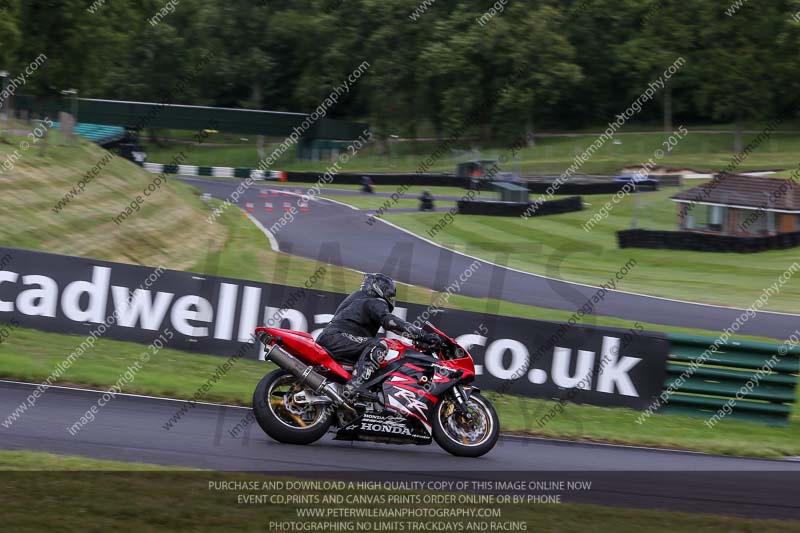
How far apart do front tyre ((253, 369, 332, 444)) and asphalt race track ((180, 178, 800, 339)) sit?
1358 centimetres

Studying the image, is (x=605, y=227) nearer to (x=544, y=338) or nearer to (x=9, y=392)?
(x=544, y=338)

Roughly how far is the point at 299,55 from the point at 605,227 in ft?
127

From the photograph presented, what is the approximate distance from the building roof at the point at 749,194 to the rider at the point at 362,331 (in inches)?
1081

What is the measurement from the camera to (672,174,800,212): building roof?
3394 centimetres

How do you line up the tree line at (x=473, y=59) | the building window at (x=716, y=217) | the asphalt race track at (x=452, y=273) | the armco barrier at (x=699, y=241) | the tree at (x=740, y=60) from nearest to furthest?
the asphalt race track at (x=452, y=273), the armco barrier at (x=699, y=241), the building window at (x=716, y=217), the tree at (x=740, y=60), the tree line at (x=473, y=59)

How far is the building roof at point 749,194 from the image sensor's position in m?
33.9

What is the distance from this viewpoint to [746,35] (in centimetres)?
6034

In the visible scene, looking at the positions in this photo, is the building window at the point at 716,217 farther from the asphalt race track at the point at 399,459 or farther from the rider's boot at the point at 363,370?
the rider's boot at the point at 363,370

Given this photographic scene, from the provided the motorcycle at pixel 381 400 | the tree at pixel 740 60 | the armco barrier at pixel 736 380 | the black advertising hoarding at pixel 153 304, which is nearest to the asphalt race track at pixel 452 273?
the armco barrier at pixel 736 380

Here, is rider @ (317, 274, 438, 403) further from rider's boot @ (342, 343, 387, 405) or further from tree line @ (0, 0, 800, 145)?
tree line @ (0, 0, 800, 145)

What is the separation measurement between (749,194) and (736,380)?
23.4 meters

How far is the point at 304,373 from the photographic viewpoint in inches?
347

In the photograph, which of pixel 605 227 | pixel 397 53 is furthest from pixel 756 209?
pixel 397 53

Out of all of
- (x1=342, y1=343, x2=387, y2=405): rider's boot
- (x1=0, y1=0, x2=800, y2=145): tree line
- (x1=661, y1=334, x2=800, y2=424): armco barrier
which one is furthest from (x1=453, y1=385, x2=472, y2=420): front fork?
(x1=0, y1=0, x2=800, y2=145): tree line
